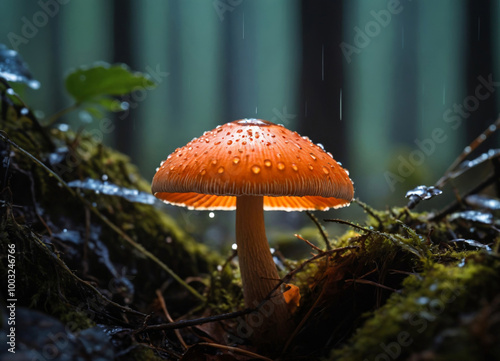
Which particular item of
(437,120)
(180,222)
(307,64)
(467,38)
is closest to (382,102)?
(437,120)

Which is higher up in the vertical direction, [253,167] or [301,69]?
[301,69]

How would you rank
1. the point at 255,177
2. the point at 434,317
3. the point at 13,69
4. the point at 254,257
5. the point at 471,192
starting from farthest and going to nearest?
the point at 471,192 → the point at 13,69 → the point at 254,257 → the point at 255,177 → the point at 434,317

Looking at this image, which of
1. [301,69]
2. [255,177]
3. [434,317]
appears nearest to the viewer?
[434,317]

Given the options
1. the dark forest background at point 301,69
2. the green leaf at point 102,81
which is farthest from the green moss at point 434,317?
the dark forest background at point 301,69

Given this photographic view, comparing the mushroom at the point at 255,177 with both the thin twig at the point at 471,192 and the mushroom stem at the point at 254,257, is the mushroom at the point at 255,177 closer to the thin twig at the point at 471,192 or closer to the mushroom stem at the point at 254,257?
the mushroom stem at the point at 254,257

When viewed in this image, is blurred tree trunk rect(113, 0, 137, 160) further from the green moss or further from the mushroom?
the green moss

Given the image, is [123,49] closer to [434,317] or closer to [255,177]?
[255,177]

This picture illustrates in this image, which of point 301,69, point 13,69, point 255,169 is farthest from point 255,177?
point 301,69
